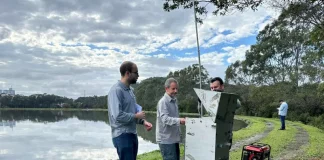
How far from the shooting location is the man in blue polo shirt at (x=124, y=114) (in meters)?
2.70

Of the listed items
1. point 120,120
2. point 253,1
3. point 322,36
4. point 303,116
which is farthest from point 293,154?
point 303,116

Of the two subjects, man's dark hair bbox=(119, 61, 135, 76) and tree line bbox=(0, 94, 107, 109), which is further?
tree line bbox=(0, 94, 107, 109)

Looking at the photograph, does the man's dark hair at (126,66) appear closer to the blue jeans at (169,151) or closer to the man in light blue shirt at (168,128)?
the man in light blue shirt at (168,128)

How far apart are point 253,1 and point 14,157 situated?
10991 millimetres

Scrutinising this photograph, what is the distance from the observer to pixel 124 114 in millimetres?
2680

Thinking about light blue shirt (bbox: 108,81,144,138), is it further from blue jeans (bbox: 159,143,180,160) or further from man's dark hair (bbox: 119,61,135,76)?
blue jeans (bbox: 159,143,180,160)

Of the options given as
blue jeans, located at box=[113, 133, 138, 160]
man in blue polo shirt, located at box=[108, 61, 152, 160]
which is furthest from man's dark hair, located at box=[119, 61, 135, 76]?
blue jeans, located at box=[113, 133, 138, 160]

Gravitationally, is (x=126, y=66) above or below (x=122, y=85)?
above

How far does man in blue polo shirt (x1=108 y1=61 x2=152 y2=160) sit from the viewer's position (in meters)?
2.70

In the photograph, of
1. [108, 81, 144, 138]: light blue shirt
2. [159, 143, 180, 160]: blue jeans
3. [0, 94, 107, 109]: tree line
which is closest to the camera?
[108, 81, 144, 138]: light blue shirt

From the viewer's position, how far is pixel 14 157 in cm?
1270

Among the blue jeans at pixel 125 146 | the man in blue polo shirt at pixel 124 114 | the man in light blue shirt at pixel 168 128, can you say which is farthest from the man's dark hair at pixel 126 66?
the man in light blue shirt at pixel 168 128

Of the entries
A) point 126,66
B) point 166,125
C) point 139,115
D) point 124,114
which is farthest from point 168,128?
point 126,66

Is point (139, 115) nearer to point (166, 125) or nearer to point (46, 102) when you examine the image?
point (166, 125)
